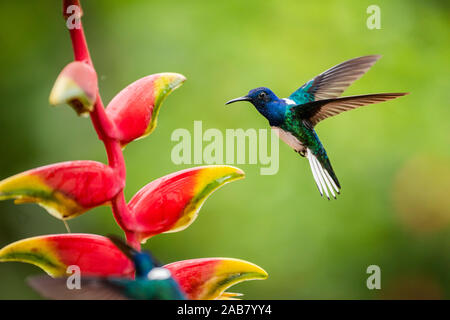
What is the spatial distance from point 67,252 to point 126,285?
0.10 m

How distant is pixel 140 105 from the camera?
2.65 ft

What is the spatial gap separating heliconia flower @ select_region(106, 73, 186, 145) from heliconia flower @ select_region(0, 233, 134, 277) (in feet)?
0.46

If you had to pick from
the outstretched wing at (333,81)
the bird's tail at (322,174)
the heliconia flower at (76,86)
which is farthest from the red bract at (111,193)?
the outstretched wing at (333,81)

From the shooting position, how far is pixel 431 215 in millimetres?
2180

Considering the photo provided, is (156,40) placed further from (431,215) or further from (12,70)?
(431,215)

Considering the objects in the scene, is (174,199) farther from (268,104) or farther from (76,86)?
(268,104)

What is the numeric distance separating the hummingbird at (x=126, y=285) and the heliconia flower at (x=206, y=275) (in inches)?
0.9

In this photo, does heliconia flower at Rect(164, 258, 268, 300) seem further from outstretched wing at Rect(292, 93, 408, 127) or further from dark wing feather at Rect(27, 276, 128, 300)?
outstretched wing at Rect(292, 93, 408, 127)

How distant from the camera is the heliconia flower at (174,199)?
0.81 meters

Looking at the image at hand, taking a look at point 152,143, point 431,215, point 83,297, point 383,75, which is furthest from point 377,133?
point 83,297

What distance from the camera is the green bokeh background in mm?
2049

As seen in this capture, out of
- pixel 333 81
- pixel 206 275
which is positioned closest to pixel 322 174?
pixel 333 81

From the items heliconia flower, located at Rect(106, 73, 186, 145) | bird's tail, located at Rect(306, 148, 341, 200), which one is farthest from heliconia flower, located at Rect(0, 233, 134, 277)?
bird's tail, located at Rect(306, 148, 341, 200)

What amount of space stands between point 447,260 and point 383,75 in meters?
0.73
